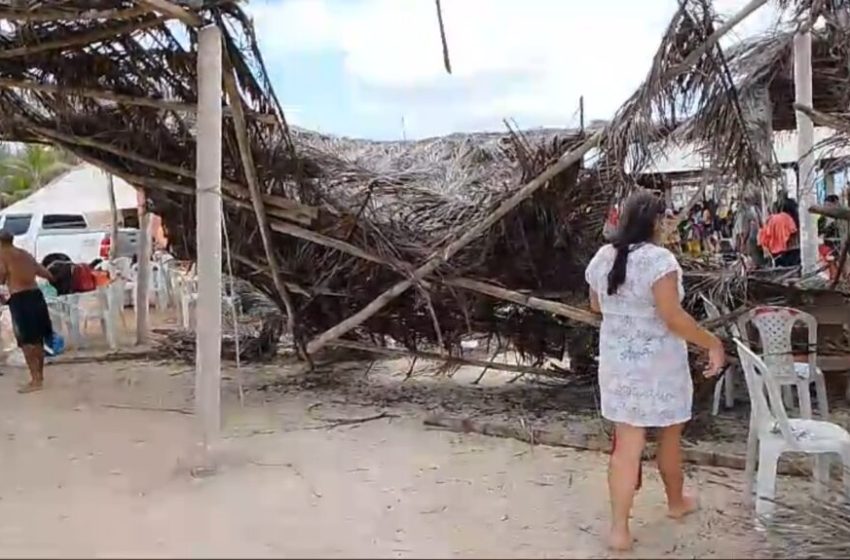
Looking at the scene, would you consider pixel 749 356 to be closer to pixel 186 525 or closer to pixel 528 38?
pixel 186 525

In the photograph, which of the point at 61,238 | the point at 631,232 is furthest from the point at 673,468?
the point at 61,238

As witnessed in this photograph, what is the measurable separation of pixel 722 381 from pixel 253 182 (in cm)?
347

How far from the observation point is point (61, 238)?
16.9 metres

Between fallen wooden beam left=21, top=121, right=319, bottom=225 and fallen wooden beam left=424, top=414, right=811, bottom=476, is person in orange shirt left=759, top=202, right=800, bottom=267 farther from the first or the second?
fallen wooden beam left=21, top=121, right=319, bottom=225

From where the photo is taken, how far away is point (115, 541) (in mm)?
2074

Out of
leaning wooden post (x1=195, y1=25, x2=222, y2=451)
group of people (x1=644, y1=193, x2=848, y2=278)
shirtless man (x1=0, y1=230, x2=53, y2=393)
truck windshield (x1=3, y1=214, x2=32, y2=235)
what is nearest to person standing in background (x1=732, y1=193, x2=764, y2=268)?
group of people (x1=644, y1=193, x2=848, y2=278)

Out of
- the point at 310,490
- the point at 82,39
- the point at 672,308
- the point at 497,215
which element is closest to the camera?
the point at 672,308

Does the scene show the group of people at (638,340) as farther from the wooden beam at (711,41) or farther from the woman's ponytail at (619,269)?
the wooden beam at (711,41)

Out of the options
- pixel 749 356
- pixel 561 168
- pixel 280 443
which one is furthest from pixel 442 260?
pixel 749 356

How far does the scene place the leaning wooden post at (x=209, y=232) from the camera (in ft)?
17.4

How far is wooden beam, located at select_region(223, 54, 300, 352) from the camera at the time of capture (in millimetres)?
6066

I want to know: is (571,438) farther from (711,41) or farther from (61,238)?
(61,238)

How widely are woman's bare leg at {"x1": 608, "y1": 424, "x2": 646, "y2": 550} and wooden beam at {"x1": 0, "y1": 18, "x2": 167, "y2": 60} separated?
12.3 feet

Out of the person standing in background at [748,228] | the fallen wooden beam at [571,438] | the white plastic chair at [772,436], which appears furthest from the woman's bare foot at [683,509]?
the person standing in background at [748,228]
